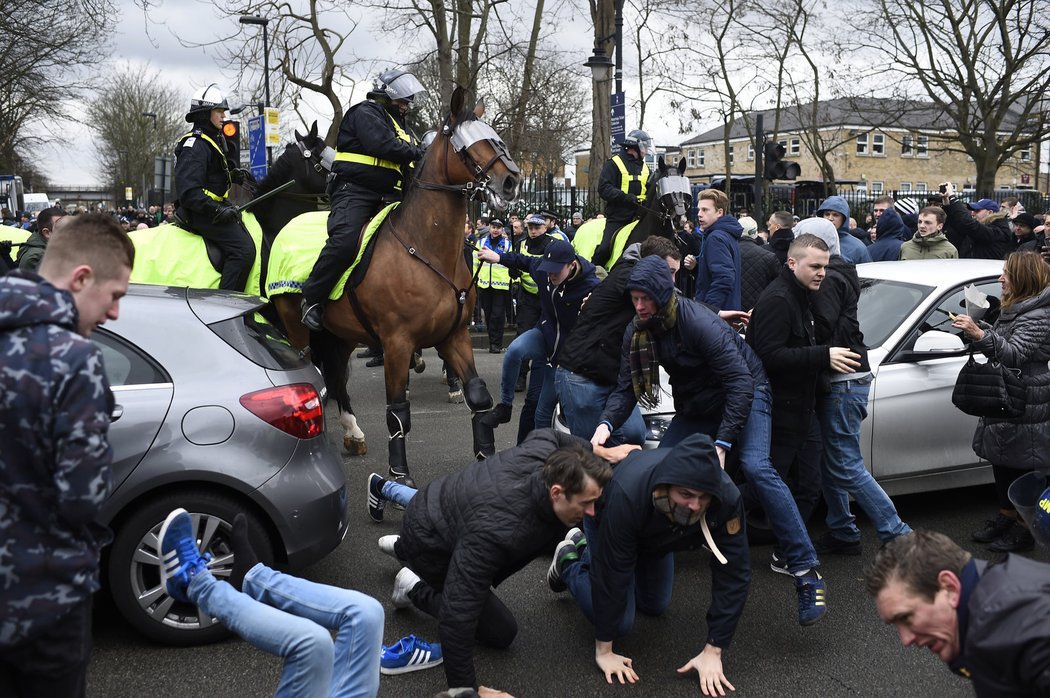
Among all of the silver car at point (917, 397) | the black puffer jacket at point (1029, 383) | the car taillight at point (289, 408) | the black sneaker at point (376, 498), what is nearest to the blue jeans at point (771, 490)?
the silver car at point (917, 397)

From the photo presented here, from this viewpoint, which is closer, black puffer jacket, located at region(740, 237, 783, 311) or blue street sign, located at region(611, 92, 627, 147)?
black puffer jacket, located at region(740, 237, 783, 311)

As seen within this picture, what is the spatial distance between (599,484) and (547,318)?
3.33m

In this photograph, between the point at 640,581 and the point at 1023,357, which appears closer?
the point at 640,581

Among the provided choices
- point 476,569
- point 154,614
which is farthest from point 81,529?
point 154,614

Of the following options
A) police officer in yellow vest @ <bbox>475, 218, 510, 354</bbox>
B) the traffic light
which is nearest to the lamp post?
police officer in yellow vest @ <bbox>475, 218, 510, 354</bbox>

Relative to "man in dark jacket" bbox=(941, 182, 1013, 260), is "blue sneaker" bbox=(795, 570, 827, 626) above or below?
below

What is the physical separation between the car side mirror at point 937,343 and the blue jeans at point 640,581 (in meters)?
2.21

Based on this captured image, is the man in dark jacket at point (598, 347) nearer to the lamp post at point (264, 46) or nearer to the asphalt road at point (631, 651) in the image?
the asphalt road at point (631, 651)

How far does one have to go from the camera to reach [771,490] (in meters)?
4.76

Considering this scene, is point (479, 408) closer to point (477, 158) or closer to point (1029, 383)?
point (477, 158)

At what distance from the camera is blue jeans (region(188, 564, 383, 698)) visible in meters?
3.12

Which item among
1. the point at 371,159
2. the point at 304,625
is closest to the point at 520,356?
the point at 371,159

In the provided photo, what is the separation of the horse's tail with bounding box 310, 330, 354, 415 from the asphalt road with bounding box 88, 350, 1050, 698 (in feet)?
8.36

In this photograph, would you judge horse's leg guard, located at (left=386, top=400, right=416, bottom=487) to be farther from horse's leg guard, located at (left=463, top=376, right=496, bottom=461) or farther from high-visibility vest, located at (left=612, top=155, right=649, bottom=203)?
high-visibility vest, located at (left=612, top=155, right=649, bottom=203)
